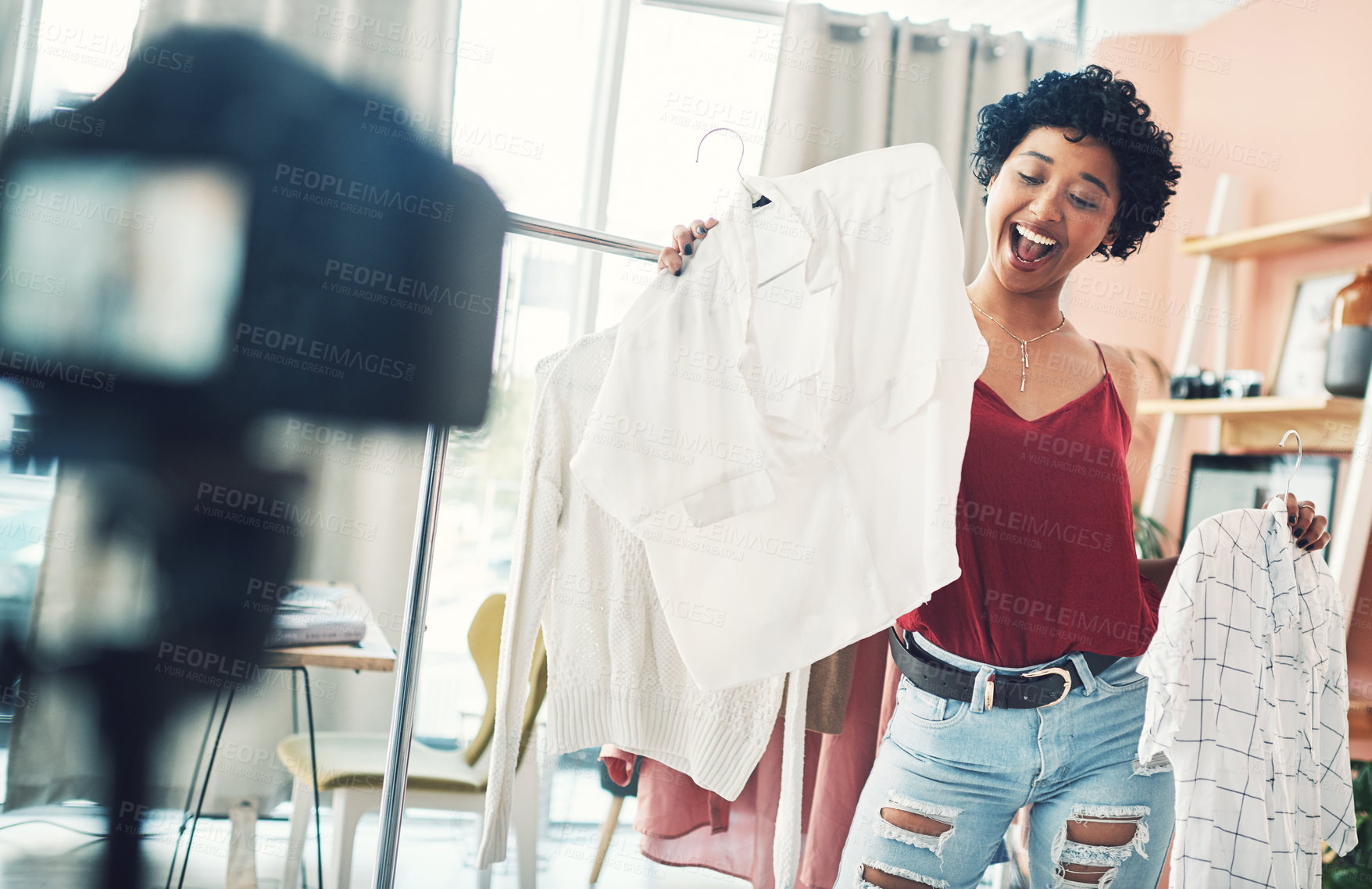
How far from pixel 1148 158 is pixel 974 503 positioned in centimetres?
57

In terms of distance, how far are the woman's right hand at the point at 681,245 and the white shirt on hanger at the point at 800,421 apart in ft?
0.05

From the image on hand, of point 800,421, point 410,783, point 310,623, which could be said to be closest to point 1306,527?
point 800,421

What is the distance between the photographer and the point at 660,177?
2.93m

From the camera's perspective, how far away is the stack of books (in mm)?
1596

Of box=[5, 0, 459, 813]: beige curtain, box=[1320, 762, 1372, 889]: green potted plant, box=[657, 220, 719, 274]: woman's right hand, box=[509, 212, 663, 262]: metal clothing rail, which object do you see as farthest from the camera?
box=[5, 0, 459, 813]: beige curtain

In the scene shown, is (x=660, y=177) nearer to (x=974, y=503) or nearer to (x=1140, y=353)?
(x=1140, y=353)

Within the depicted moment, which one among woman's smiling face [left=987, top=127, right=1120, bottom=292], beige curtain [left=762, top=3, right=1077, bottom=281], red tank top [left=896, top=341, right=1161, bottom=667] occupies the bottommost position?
red tank top [left=896, top=341, right=1161, bottom=667]

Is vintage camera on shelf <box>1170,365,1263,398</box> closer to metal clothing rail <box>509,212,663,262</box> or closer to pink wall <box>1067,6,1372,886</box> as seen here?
pink wall <box>1067,6,1372,886</box>

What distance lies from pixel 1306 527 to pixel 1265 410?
120 centimetres

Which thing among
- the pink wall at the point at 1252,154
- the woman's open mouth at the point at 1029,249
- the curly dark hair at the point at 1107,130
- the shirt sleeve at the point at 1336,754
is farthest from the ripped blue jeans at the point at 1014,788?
the pink wall at the point at 1252,154

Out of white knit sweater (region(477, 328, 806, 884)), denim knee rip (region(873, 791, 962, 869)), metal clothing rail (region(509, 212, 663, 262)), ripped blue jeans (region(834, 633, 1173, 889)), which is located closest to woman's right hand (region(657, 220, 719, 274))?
metal clothing rail (region(509, 212, 663, 262))

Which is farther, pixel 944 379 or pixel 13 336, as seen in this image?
pixel 13 336

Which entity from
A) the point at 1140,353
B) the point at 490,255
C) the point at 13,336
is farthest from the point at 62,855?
the point at 1140,353

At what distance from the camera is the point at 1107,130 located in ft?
4.04
